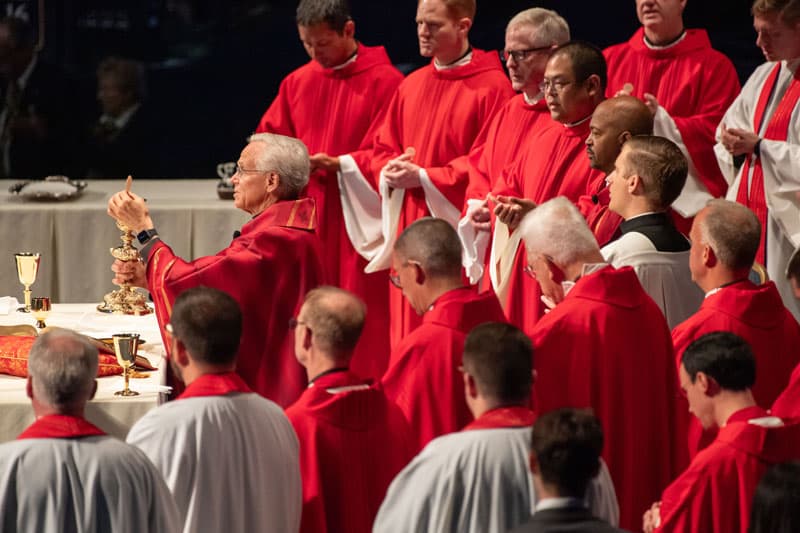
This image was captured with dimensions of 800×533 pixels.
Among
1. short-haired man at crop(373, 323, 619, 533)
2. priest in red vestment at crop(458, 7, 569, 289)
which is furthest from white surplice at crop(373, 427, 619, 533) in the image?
priest in red vestment at crop(458, 7, 569, 289)

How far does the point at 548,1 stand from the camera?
1002cm

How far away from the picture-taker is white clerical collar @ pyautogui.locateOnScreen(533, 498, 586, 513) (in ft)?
10.1

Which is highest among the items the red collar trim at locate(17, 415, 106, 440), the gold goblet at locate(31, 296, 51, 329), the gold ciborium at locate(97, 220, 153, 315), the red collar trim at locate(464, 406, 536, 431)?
the red collar trim at locate(464, 406, 536, 431)

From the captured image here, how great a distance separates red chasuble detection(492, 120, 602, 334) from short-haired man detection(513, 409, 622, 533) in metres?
2.84

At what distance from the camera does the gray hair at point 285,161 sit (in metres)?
5.32

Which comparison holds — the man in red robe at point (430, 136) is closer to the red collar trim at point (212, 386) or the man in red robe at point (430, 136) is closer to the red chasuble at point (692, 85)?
the red chasuble at point (692, 85)

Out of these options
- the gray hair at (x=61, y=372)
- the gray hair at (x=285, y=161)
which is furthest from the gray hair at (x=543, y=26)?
the gray hair at (x=61, y=372)

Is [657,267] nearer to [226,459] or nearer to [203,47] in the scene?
[226,459]

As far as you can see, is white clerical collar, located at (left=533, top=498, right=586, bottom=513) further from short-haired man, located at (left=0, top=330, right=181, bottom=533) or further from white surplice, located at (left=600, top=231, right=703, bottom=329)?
white surplice, located at (left=600, top=231, right=703, bottom=329)

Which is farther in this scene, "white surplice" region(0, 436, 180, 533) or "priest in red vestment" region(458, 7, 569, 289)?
"priest in red vestment" region(458, 7, 569, 289)

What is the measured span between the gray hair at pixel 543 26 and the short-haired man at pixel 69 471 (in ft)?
11.8

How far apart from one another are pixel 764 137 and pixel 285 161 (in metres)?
2.69

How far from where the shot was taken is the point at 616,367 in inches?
173

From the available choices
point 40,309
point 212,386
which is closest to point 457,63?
point 40,309
